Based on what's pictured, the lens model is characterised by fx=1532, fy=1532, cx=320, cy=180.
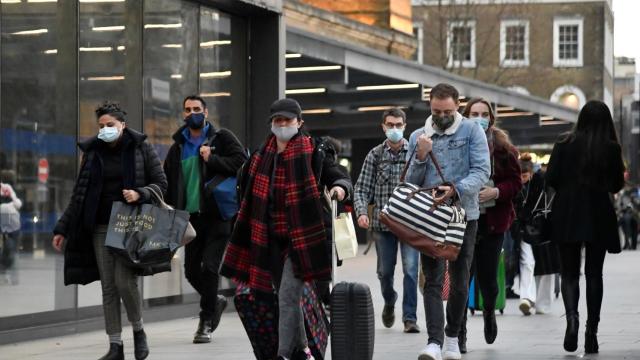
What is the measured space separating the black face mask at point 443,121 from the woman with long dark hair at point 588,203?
1101 mm

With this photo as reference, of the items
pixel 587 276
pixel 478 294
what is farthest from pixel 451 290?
pixel 478 294

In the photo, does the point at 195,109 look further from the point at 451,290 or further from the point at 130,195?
the point at 451,290

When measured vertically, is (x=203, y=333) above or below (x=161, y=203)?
below

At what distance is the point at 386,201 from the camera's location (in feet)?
44.9

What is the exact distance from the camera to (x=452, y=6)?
63.9 meters

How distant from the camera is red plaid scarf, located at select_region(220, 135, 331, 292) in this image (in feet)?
31.1

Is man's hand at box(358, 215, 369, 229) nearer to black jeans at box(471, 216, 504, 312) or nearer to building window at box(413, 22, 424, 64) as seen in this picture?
black jeans at box(471, 216, 504, 312)

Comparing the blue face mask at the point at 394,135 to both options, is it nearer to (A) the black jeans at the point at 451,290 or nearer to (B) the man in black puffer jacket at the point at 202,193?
Result: (B) the man in black puffer jacket at the point at 202,193

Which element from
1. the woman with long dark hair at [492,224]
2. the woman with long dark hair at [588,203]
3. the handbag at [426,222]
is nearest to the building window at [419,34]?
the woman with long dark hair at [492,224]

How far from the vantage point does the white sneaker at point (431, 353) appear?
33.3ft

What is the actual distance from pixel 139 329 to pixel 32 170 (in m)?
3.06

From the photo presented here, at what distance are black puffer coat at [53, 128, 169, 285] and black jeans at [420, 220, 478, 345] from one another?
1.96 meters

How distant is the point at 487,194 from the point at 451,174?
877 millimetres

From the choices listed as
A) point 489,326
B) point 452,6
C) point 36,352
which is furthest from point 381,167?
point 452,6
